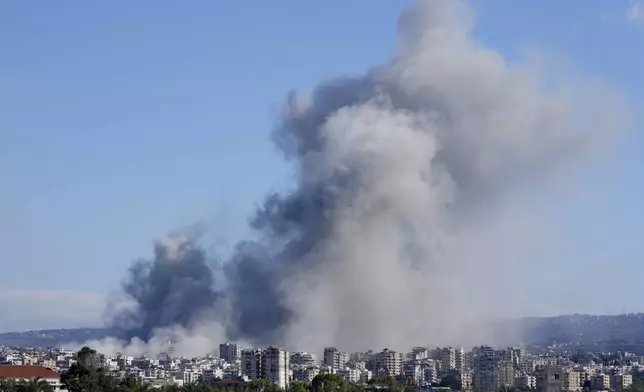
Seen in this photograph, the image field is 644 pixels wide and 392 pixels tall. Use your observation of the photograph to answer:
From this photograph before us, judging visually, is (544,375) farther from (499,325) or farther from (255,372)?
(499,325)

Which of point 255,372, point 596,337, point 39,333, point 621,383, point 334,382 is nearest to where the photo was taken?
point 334,382

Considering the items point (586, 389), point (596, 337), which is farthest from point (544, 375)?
point (596, 337)

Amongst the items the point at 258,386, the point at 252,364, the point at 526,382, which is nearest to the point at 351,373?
the point at 252,364

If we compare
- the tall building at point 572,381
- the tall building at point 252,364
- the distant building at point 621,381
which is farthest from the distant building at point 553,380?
the tall building at point 252,364

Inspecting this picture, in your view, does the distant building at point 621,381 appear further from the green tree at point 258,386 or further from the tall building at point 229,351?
the green tree at point 258,386

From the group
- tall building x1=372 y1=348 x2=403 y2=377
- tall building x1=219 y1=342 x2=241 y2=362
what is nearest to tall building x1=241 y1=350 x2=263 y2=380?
tall building x1=219 y1=342 x2=241 y2=362

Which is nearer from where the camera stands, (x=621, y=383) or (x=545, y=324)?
(x=621, y=383)

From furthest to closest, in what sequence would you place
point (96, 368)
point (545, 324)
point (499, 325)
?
point (545, 324)
point (499, 325)
point (96, 368)

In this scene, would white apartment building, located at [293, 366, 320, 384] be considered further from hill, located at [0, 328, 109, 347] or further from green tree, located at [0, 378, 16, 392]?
hill, located at [0, 328, 109, 347]
